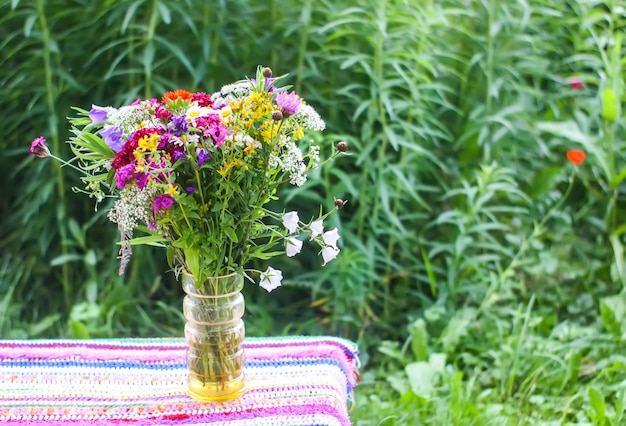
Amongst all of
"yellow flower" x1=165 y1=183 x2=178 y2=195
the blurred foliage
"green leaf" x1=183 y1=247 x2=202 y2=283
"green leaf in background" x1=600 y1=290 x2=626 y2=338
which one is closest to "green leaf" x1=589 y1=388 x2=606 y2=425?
the blurred foliage

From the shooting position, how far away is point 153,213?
1140mm

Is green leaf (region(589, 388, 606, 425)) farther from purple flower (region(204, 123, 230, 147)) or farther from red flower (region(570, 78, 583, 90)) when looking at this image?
purple flower (region(204, 123, 230, 147))

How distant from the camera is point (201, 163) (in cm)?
110

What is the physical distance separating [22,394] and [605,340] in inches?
68.7

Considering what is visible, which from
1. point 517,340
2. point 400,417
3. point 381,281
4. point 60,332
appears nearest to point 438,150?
point 381,281

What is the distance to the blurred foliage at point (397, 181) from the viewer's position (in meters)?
2.19

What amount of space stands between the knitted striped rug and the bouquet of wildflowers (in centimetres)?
24

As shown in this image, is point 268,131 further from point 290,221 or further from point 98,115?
point 98,115

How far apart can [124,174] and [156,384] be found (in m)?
0.44

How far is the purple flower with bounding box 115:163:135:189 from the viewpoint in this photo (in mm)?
1053

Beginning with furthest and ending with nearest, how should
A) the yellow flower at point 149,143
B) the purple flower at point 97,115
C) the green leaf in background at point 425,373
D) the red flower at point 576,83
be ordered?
the red flower at point 576,83 → the green leaf in background at point 425,373 → the purple flower at point 97,115 → the yellow flower at point 149,143

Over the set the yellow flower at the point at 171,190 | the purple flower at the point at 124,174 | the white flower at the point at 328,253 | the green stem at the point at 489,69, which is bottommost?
the white flower at the point at 328,253

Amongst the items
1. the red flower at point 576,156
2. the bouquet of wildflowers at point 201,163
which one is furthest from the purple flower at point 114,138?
the red flower at point 576,156

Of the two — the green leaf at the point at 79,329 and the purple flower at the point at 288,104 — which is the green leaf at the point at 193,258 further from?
the green leaf at the point at 79,329
